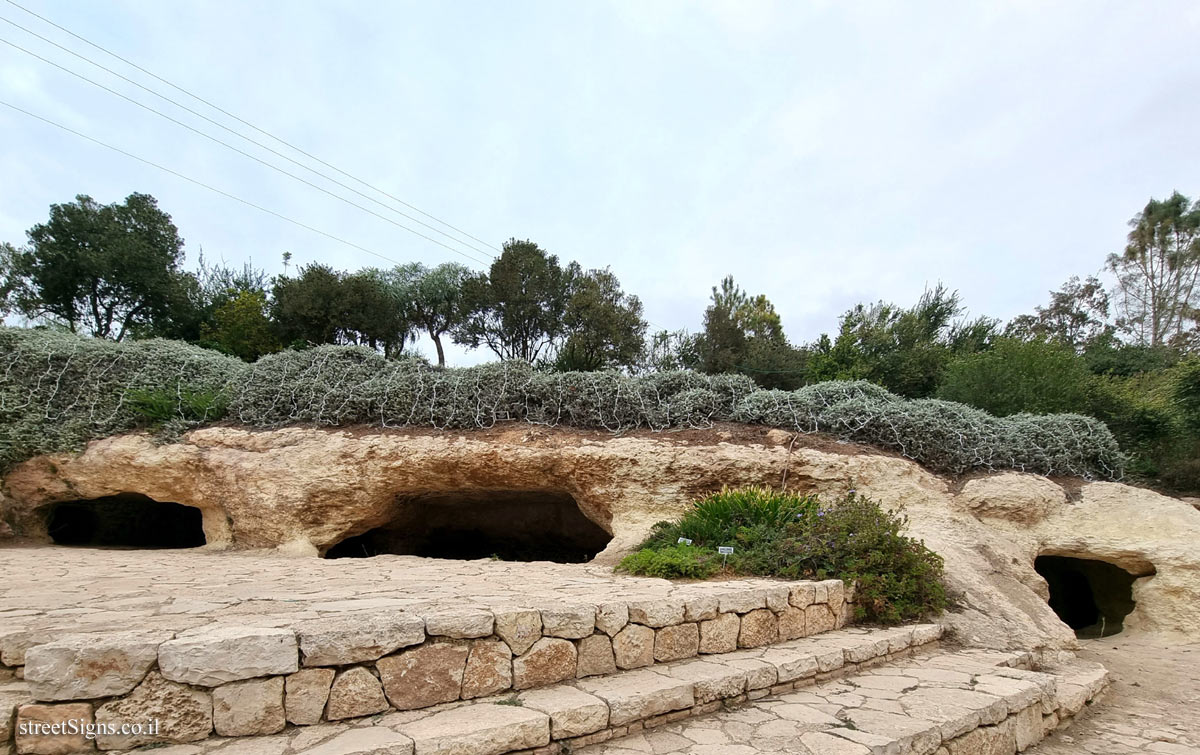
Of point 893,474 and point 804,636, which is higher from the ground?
point 893,474

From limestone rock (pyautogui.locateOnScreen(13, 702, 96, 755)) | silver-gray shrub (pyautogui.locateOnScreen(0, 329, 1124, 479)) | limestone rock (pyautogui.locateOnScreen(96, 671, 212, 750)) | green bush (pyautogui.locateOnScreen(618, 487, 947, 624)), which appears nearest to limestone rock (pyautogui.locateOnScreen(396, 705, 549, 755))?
limestone rock (pyautogui.locateOnScreen(96, 671, 212, 750))

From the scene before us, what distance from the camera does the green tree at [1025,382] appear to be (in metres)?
11.0

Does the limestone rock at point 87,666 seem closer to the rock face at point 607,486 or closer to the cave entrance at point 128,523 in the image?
the rock face at point 607,486

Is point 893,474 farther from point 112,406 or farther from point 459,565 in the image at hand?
point 112,406

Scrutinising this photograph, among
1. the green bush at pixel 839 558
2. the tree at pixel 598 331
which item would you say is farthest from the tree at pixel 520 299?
the green bush at pixel 839 558

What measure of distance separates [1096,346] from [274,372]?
26.2 metres

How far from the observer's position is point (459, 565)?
595 centimetres

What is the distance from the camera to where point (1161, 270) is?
27656 millimetres

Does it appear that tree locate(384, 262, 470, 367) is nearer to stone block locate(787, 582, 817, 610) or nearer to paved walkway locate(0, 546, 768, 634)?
paved walkway locate(0, 546, 768, 634)

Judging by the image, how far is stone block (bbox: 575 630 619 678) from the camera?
327 centimetres

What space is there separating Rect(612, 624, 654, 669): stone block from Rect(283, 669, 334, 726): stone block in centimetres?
155

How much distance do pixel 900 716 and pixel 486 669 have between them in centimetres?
239

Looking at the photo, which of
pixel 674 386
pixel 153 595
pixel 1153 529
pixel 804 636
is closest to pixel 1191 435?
pixel 1153 529

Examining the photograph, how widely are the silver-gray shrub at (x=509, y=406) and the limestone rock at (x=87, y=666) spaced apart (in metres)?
5.51
